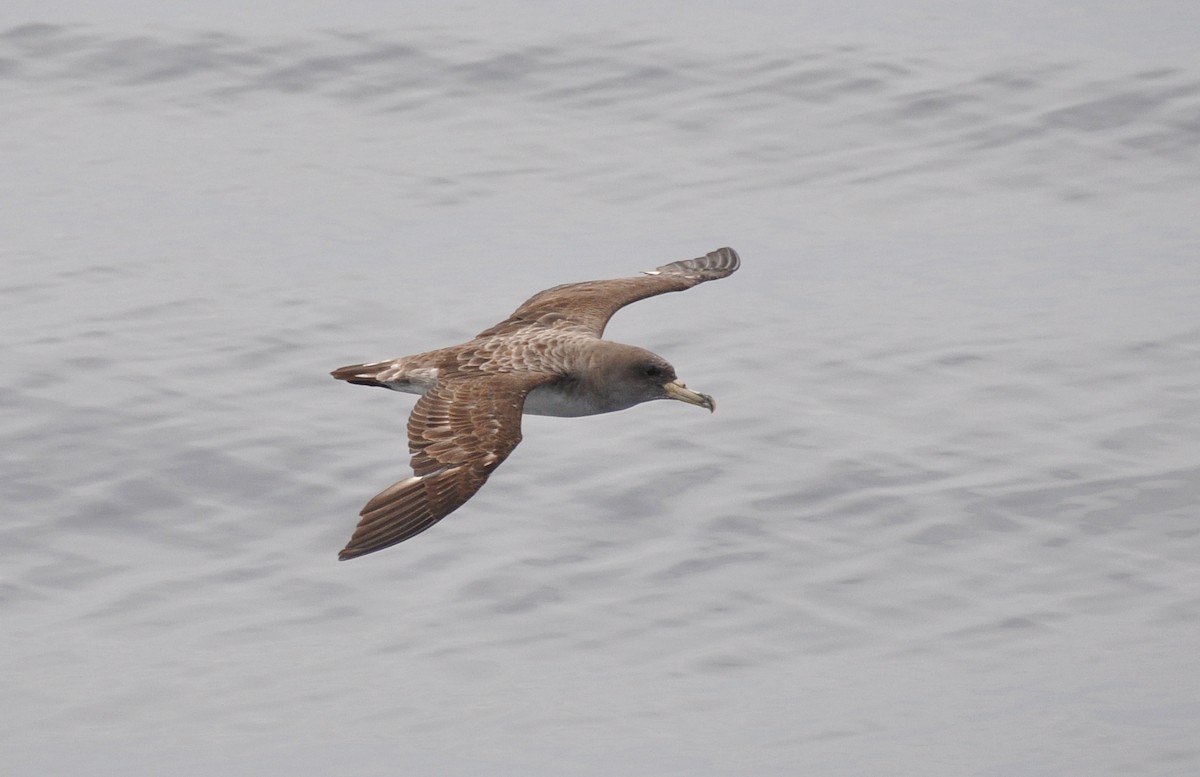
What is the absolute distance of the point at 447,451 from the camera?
12.6m

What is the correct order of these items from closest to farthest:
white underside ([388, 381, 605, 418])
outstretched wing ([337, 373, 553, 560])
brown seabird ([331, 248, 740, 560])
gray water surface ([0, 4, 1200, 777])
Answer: outstretched wing ([337, 373, 553, 560])
brown seabird ([331, 248, 740, 560])
white underside ([388, 381, 605, 418])
gray water surface ([0, 4, 1200, 777])

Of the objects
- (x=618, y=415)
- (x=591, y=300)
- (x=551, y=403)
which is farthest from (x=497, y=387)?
(x=618, y=415)

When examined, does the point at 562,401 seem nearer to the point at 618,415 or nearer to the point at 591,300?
the point at 591,300

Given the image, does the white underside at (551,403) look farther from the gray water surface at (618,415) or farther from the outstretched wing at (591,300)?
the gray water surface at (618,415)

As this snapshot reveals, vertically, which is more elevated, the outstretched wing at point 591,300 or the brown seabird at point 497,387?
the outstretched wing at point 591,300

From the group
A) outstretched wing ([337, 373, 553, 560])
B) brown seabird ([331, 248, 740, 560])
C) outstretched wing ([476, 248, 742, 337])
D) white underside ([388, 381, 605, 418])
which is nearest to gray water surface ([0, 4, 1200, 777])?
outstretched wing ([476, 248, 742, 337])

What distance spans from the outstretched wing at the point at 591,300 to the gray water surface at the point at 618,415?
1.45 metres

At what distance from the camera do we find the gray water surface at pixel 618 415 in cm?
1434

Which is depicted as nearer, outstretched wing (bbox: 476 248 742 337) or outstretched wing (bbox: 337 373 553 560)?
outstretched wing (bbox: 337 373 553 560)

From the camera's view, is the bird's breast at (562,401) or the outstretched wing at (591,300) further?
the outstretched wing at (591,300)

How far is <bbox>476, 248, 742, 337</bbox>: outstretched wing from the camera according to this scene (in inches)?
584

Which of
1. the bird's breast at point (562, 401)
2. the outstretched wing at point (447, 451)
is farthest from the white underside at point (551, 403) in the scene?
the outstretched wing at point (447, 451)

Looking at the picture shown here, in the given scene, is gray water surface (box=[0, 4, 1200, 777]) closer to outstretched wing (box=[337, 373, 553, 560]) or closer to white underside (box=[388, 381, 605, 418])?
white underside (box=[388, 381, 605, 418])

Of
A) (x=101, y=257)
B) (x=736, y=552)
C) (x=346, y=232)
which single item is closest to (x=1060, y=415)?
(x=736, y=552)
